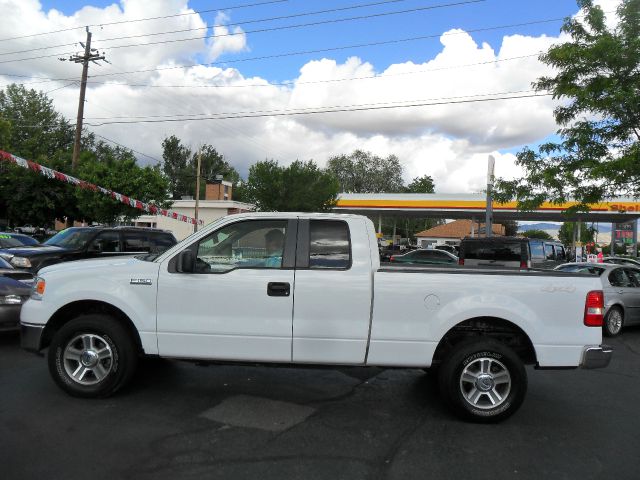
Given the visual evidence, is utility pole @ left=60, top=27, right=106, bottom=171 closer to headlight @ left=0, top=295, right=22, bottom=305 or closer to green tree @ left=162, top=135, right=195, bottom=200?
headlight @ left=0, top=295, right=22, bottom=305

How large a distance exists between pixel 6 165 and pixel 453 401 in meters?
31.2

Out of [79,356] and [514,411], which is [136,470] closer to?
[79,356]

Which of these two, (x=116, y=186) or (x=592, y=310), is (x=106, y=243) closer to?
(x=592, y=310)

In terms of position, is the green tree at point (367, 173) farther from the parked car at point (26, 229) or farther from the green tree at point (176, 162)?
the parked car at point (26, 229)

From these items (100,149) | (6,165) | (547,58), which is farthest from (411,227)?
(547,58)

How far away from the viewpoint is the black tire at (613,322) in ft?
32.2

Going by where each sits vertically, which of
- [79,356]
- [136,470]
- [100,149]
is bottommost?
[136,470]

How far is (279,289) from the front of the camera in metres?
4.73

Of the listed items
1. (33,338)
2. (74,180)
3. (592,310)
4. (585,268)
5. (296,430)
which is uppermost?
(74,180)

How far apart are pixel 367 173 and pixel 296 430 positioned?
8342cm

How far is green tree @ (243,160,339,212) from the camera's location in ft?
117

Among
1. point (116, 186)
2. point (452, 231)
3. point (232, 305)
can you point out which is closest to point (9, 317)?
point (232, 305)

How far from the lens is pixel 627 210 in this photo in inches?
1284

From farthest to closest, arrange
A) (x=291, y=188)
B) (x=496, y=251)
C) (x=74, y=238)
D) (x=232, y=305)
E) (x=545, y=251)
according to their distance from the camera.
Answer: (x=291, y=188), (x=545, y=251), (x=496, y=251), (x=74, y=238), (x=232, y=305)
